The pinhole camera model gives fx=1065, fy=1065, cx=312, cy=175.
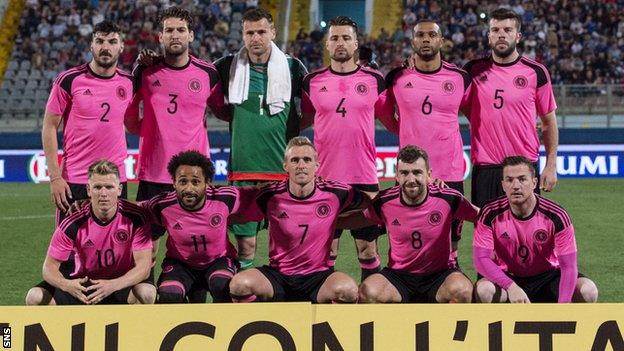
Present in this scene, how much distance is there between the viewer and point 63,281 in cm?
537

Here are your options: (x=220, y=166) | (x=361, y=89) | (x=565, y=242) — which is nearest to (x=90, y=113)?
(x=361, y=89)

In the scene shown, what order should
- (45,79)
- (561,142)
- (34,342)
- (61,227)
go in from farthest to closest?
(45,79) < (561,142) < (61,227) < (34,342)

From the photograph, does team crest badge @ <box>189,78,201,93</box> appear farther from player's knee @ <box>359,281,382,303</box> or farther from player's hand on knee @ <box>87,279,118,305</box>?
player's knee @ <box>359,281,382,303</box>

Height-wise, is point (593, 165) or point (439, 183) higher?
point (439, 183)

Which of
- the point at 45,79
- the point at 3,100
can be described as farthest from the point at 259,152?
the point at 45,79

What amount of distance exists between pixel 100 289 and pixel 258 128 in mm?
1482

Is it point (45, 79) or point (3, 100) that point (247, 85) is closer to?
point (3, 100)

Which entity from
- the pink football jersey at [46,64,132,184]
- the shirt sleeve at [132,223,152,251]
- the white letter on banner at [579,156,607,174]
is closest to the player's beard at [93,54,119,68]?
the pink football jersey at [46,64,132,184]

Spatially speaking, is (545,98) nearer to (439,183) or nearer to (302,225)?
(439,183)

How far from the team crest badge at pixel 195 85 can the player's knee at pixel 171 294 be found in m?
1.23

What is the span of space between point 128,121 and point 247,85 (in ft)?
2.50

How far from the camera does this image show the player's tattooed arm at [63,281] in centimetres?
533

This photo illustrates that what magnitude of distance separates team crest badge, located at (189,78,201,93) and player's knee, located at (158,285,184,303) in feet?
4.04

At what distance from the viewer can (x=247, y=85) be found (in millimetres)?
6215
